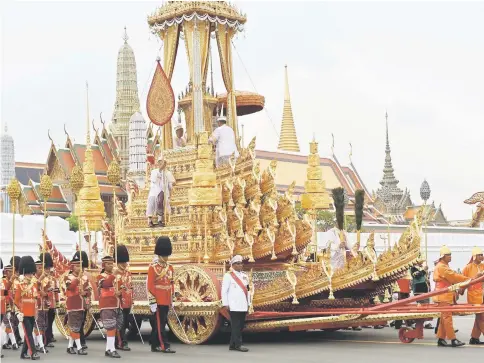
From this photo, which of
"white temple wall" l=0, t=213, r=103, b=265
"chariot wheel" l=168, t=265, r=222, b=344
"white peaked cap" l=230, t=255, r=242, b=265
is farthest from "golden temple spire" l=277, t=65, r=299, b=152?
"white peaked cap" l=230, t=255, r=242, b=265

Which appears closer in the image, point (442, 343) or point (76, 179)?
point (442, 343)

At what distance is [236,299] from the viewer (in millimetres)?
11352

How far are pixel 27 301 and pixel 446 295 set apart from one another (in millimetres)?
5638

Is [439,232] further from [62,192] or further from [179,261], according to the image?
[62,192]

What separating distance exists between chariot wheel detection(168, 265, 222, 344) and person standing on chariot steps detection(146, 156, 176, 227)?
177 cm

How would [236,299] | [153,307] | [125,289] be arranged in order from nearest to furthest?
[236,299]
[153,307]
[125,289]

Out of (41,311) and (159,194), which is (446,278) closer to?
(159,194)

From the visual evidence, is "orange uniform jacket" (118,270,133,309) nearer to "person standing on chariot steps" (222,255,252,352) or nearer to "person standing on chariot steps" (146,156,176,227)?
"person standing on chariot steps" (222,255,252,352)

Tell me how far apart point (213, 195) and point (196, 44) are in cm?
321

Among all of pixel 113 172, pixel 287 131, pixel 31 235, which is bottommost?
pixel 31 235

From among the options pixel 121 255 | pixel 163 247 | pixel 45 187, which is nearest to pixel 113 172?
pixel 45 187

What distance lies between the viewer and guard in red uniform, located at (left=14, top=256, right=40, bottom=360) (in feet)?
36.7

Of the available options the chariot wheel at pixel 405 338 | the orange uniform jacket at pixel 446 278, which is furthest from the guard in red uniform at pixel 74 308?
the orange uniform jacket at pixel 446 278

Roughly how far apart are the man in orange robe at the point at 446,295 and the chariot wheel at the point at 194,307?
2986 mm
